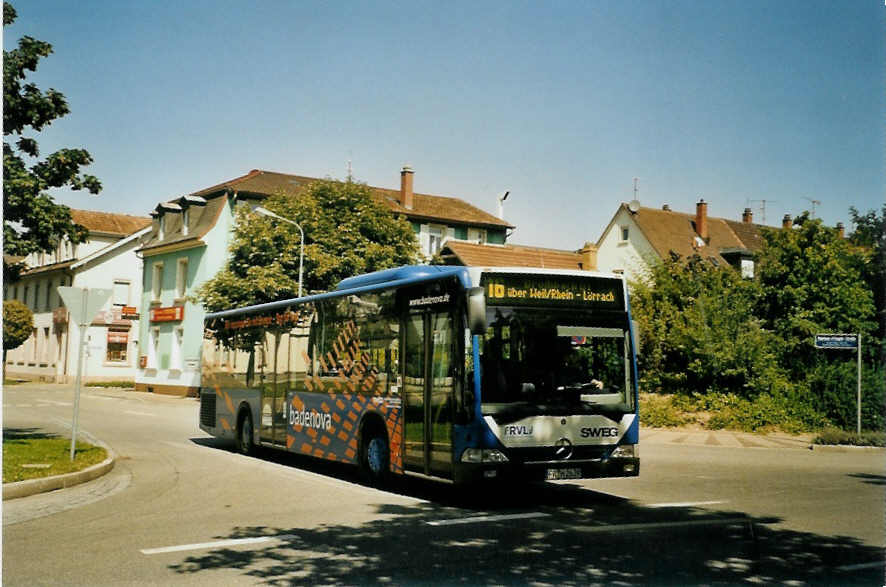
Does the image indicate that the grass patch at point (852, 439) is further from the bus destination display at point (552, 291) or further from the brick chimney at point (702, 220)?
the brick chimney at point (702, 220)

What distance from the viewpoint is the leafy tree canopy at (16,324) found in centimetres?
5066

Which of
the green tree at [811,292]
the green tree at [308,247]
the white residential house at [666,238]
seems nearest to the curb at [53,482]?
the green tree at [811,292]

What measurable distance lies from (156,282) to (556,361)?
44742 millimetres

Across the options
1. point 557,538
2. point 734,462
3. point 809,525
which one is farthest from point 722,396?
point 557,538

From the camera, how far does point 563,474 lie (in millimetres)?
10711

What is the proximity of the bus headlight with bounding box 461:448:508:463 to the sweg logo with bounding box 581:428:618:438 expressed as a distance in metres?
1.13

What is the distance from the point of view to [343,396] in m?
13.7

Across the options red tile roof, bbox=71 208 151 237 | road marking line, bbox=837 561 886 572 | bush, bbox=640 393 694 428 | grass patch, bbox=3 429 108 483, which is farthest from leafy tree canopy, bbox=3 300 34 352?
road marking line, bbox=837 561 886 572

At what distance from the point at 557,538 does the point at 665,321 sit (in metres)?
20.3

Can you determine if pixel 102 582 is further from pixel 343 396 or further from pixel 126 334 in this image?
pixel 126 334

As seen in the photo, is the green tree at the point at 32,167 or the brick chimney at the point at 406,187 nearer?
the green tree at the point at 32,167

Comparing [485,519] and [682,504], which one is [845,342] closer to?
[682,504]

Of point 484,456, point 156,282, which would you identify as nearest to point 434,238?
point 156,282

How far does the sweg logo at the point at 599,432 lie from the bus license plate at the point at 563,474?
435 mm
